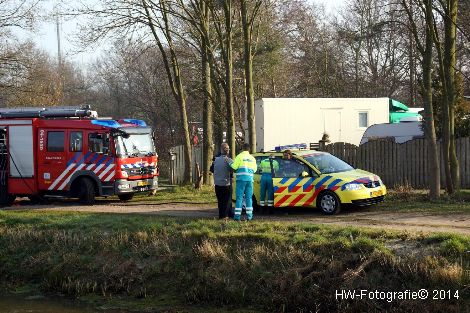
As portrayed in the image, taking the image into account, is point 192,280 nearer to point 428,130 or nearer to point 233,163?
point 233,163

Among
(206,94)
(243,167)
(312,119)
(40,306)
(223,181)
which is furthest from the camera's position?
(312,119)

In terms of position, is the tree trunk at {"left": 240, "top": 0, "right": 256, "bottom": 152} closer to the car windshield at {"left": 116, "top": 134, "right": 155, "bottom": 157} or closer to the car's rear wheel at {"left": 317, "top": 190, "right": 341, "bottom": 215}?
the car windshield at {"left": 116, "top": 134, "right": 155, "bottom": 157}

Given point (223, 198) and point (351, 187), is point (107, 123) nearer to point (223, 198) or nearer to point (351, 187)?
point (223, 198)

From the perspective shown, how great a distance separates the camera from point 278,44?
34.0 metres

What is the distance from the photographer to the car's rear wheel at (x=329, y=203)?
1528 centimetres

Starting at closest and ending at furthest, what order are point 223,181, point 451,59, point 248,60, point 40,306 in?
point 40,306 < point 223,181 < point 451,59 < point 248,60

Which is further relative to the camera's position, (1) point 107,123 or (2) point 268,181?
(1) point 107,123

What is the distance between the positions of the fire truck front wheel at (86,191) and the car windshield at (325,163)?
25.0 ft

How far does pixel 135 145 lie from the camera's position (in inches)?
818

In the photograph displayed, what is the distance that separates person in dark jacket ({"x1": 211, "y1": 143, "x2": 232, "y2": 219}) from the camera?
14.6m

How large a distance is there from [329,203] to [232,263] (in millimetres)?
4472

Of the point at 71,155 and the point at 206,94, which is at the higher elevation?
the point at 206,94

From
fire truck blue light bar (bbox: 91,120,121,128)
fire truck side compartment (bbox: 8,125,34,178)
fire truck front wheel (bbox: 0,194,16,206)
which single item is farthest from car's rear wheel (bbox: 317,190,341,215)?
fire truck front wheel (bbox: 0,194,16,206)

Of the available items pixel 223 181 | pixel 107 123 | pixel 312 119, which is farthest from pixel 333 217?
pixel 312 119
